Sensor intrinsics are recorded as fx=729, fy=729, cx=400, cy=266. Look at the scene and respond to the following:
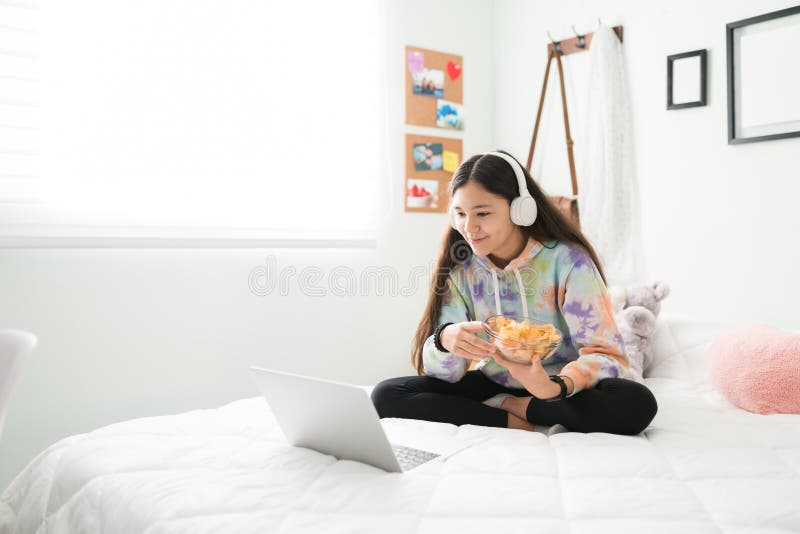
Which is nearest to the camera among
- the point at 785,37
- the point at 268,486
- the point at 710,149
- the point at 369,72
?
the point at 268,486

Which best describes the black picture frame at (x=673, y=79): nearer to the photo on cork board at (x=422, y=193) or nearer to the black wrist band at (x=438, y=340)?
the photo on cork board at (x=422, y=193)

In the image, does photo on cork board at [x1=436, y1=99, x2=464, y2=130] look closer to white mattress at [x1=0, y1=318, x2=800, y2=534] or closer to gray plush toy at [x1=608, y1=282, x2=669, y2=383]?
gray plush toy at [x1=608, y1=282, x2=669, y2=383]

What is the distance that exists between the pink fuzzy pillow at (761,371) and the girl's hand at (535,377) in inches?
23.8

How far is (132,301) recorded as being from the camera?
94.6 inches

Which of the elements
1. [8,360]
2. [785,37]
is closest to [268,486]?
[8,360]

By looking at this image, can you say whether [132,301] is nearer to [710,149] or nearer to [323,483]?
[323,483]

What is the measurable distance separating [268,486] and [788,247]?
1.94 meters

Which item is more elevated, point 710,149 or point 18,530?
point 710,149

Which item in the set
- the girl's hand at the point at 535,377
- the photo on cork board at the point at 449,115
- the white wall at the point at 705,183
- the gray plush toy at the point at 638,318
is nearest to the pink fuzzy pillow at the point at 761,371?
the gray plush toy at the point at 638,318

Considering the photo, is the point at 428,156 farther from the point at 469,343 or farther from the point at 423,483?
the point at 423,483

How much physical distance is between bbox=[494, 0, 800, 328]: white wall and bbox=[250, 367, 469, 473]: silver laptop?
1549mm

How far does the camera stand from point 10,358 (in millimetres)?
1232

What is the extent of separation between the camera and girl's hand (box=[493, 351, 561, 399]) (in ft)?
5.13

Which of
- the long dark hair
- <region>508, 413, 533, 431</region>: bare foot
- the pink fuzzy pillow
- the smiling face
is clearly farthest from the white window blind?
the pink fuzzy pillow
